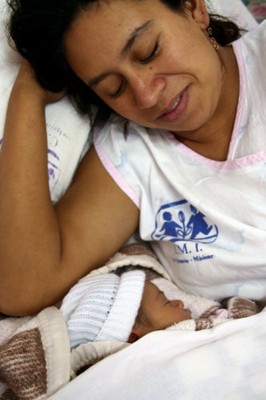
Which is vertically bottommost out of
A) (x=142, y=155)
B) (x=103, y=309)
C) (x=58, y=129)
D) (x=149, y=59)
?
(x=103, y=309)

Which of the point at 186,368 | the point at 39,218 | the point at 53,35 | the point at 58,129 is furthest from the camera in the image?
the point at 58,129

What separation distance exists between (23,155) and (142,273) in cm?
35

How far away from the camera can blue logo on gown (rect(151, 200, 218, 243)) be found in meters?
1.09

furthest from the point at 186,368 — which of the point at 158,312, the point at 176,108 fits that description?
the point at 176,108

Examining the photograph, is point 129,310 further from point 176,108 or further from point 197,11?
point 197,11

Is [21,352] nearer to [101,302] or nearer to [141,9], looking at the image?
[101,302]

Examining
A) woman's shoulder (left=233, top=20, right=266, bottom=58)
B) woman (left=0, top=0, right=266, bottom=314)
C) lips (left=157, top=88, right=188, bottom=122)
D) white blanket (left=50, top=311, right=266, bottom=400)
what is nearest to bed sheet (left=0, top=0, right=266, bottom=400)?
white blanket (left=50, top=311, right=266, bottom=400)

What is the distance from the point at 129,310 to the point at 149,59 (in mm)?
474

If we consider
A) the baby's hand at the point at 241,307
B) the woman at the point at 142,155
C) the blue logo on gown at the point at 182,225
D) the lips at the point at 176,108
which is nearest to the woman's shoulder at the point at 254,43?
the woman at the point at 142,155

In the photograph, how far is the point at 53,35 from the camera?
0.98 meters

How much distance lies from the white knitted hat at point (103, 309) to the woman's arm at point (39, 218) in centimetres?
8

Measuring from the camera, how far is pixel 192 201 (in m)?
1.08

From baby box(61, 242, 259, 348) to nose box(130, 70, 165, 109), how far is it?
1.18ft

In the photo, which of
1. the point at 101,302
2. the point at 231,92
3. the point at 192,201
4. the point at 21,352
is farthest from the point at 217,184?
the point at 21,352
